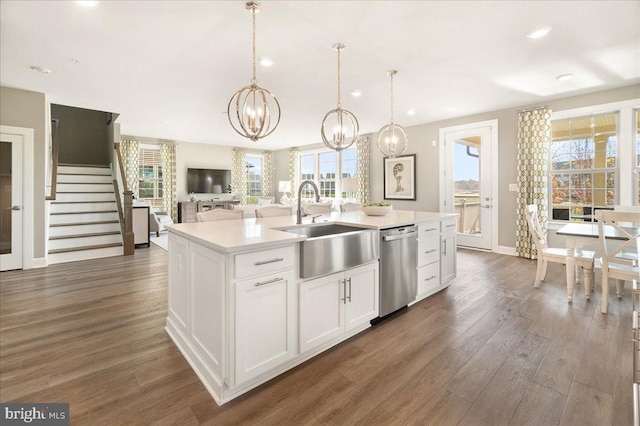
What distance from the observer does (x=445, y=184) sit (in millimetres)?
6336

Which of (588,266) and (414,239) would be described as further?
(588,266)

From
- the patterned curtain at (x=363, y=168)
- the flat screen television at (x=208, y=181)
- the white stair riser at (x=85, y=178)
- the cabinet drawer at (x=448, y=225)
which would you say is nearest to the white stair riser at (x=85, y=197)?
the white stair riser at (x=85, y=178)

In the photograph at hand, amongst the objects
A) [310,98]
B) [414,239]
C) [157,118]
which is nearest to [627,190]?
[414,239]

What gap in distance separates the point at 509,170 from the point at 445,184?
1200 mm

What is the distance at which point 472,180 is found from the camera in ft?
19.7

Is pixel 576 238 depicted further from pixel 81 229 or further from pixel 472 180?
pixel 81 229

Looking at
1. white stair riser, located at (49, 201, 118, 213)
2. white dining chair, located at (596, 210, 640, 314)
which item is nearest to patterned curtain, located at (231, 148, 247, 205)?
white stair riser, located at (49, 201, 118, 213)

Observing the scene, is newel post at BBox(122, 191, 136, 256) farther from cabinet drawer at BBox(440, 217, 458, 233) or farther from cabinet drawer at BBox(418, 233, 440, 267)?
cabinet drawer at BBox(440, 217, 458, 233)

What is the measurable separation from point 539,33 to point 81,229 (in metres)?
7.46

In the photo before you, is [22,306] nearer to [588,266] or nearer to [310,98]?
[310,98]

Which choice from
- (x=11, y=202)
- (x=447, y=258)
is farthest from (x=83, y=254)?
(x=447, y=258)

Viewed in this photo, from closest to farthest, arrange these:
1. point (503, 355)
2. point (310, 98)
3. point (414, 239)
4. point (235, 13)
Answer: point (503, 355) < point (235, 13) < point (414, 239) < point (310, 98)

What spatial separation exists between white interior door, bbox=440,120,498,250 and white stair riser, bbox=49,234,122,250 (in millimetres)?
6648

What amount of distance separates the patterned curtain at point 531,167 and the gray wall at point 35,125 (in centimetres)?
779
